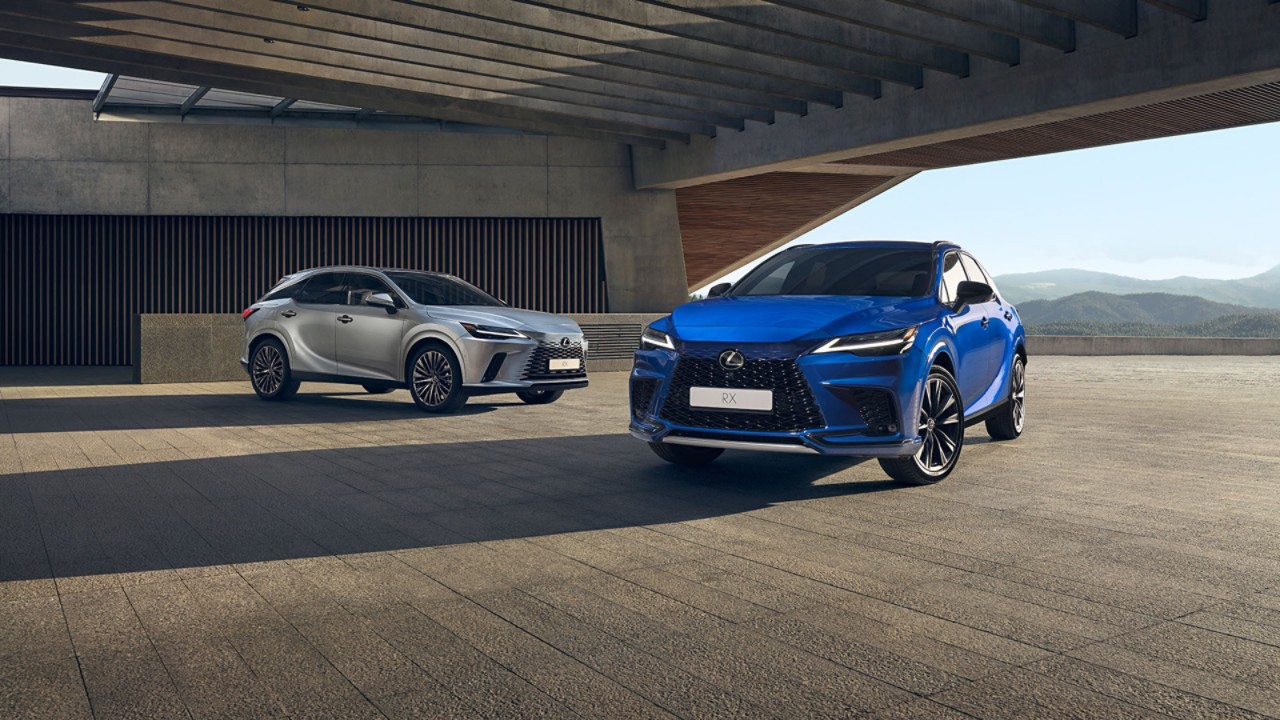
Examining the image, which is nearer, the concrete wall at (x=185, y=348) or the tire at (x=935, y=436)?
the tire at (x=935, y=436)

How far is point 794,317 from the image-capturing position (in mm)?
6871

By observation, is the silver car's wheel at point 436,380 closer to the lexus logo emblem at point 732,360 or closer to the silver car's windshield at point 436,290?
the silver car's windshield at point 436,290

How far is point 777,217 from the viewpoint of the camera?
3195 centimetres

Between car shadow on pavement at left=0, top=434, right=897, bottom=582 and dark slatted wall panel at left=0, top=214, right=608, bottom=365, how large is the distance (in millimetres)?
16253

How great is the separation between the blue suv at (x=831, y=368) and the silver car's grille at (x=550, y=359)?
4280 millimetres

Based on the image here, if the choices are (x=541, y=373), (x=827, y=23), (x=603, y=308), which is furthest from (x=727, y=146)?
(x=541, y=373)

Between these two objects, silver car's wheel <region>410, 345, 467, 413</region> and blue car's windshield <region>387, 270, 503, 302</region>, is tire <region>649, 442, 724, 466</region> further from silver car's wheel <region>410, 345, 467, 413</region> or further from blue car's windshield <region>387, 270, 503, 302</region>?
blue car's windshield <region>387, 270, 503, 302</region>

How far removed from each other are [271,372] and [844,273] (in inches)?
326

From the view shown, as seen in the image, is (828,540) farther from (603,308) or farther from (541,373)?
(603,308)

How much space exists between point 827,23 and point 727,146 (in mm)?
7246

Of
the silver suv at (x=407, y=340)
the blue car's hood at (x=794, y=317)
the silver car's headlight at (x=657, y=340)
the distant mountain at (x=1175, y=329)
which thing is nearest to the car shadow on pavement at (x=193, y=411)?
the silver suv at (x=407, y=340)

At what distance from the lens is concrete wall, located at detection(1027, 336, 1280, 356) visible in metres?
35.7

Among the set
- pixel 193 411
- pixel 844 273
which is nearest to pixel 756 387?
pixel 844 273

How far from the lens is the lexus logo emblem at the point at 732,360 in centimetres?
668
